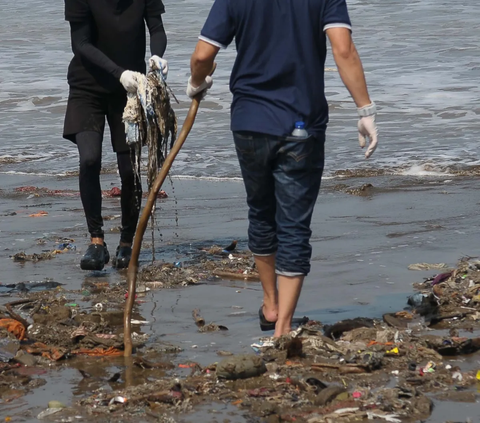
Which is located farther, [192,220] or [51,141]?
[51,141]

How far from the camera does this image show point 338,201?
816 cm

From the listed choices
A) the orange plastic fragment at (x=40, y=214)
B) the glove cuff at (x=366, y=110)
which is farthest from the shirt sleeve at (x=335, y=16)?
the orange plastic fragment at (x=40, y=214)

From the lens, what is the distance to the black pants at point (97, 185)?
5965 millimetres

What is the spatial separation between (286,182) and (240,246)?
2.55m

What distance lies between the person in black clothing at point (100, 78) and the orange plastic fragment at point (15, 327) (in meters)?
1.33

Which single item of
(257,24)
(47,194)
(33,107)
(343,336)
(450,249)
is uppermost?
(257,24)

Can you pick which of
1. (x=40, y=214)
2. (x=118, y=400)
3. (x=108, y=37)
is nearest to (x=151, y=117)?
(x=108, y=37)

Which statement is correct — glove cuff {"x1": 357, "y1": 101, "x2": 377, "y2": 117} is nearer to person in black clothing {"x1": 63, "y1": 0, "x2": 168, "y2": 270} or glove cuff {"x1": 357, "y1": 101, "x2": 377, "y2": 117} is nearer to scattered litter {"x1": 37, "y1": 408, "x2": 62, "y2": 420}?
scattered litter {"x1": 37, "y1": 408, "x2": 62, "y2": 420}

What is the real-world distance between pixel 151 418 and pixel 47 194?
5.95 meters

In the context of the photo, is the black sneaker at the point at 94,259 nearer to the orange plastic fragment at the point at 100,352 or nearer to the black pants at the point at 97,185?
the black pants at the point at 97,185

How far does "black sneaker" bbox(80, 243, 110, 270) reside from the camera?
5.84 metres

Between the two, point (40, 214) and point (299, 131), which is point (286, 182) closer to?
point (299, 131)

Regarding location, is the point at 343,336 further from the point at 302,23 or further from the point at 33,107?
the point at 33,107

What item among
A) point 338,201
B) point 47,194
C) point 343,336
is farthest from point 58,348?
point 47,194
